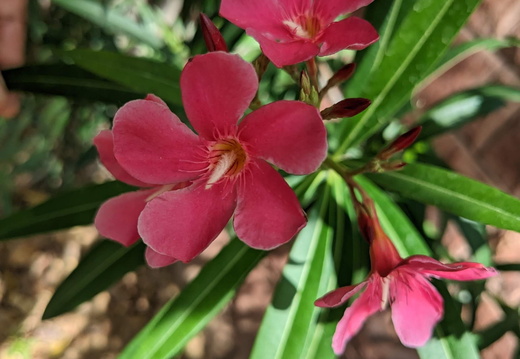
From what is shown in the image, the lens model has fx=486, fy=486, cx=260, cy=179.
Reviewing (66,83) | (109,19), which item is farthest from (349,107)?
(109,19)

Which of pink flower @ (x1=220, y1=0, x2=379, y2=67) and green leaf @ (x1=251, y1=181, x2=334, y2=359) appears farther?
green leaf @ (x1=251, y1=181, x2=334, y2=359)

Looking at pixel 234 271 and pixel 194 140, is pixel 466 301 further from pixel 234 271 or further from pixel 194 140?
pixel 194 140

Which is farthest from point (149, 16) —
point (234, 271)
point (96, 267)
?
point (234, 271)

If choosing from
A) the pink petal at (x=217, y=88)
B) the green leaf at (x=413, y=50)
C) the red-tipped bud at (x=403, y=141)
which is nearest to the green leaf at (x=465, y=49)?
the green leaf at (x=413, y=50)

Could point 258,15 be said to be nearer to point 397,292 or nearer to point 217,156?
point 217,156

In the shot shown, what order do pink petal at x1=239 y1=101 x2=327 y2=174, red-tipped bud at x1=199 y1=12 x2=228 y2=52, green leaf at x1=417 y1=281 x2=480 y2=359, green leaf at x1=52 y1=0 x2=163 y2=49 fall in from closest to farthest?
pink petal at x1=239 y1=101 x2=327 y2=174 → red-tipped bud at x1=199 y1=12 x2=228 y2=52 → green leaf at x1=417 y1=281 x2=480 y2=359 → green leaf at x1=52 y1=0 x2=163 y2=49

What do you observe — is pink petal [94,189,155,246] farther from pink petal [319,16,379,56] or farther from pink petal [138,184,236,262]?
pink petal [319,16,379,56]

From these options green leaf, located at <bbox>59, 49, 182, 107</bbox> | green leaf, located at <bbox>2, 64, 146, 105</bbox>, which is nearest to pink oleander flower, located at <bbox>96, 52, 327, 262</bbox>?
green leaf, located at <bbox>59, 49, 182, 107</bbox>

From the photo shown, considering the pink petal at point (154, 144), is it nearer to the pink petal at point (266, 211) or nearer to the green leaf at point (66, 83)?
the pink petal at point (266, 211)
